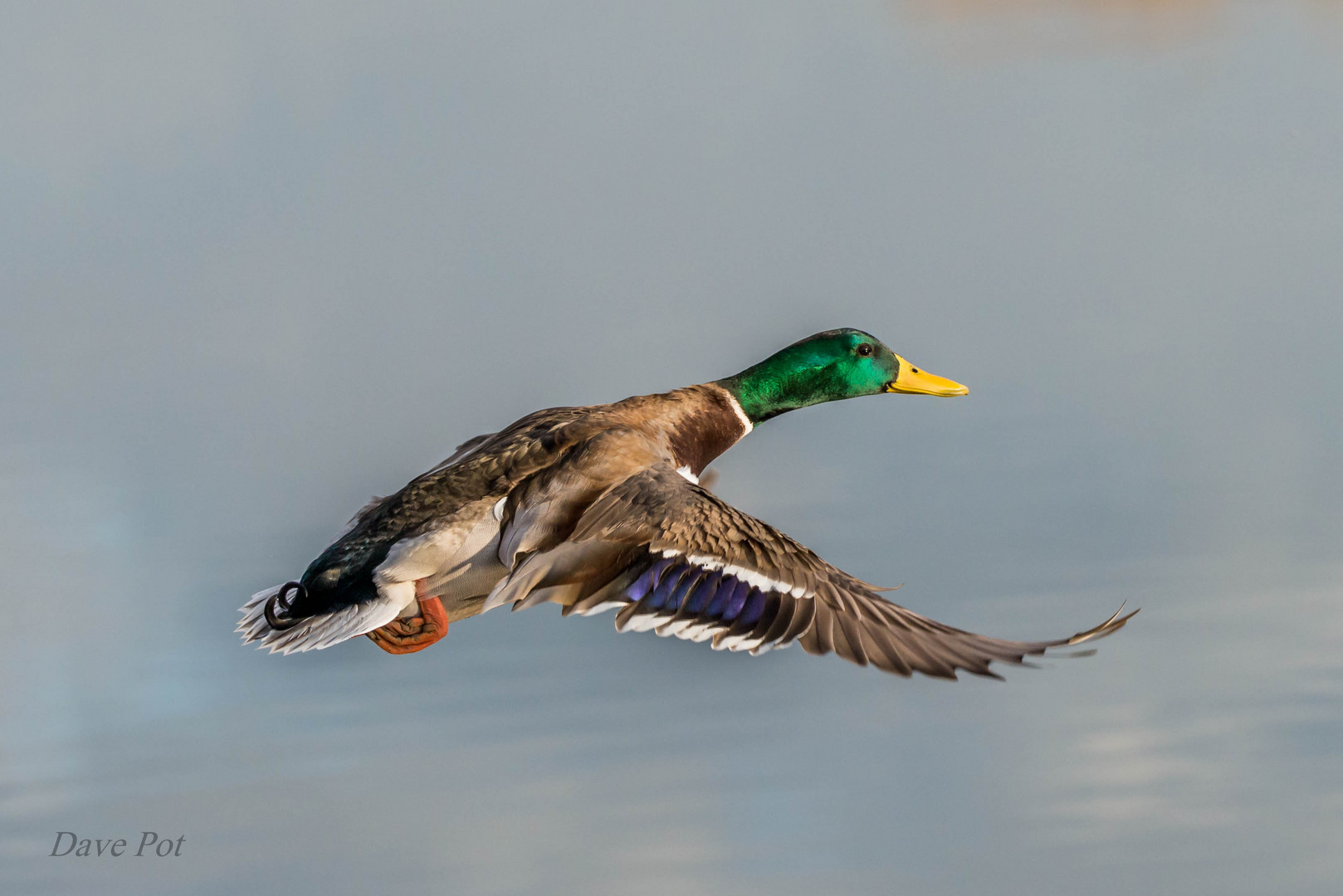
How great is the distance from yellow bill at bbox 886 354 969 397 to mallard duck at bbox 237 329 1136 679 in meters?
0.89

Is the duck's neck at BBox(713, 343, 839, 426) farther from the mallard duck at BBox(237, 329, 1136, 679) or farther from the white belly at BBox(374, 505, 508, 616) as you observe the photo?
the white belly at BBox(374, 505, 508, 616)

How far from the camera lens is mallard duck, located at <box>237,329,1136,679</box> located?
3.54 meters

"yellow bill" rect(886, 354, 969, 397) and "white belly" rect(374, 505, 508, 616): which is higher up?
"yellow bill" rect(886, 354, 969, 397)

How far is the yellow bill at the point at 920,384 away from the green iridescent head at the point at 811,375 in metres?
0.11

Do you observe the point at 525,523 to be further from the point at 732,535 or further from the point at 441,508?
the point at 732,535

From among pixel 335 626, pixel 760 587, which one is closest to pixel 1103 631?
pixel 760 587

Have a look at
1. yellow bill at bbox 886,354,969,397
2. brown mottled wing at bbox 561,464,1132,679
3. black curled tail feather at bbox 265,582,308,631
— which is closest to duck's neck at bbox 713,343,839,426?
yellow bill at bbox 886,354,969,397

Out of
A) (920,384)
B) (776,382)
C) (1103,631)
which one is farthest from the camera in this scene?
(920,384)

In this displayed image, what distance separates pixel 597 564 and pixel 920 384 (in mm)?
1842

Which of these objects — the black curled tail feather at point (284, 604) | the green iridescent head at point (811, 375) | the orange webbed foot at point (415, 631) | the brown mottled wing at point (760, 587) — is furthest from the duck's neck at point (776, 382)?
the black curled tail feather at point (284, 604)

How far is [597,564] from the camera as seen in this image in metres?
3.63

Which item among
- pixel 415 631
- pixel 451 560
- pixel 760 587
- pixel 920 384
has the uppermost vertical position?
pixel 920 384

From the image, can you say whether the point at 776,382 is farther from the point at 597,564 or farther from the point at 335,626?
the point at 335,626

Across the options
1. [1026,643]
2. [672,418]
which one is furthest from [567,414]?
[1026,643]
